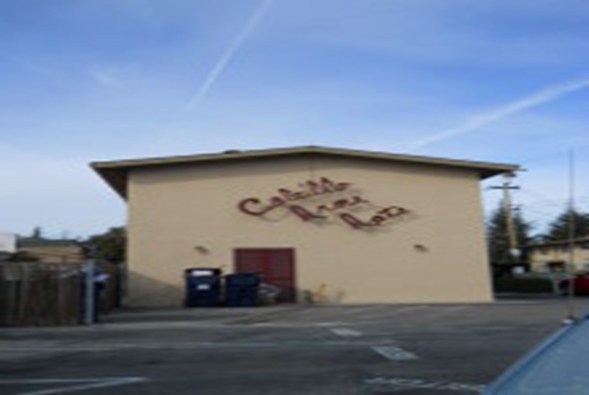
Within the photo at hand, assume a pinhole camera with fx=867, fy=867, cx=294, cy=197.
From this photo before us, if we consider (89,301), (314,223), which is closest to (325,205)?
(314,223)

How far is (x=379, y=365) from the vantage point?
11203mm

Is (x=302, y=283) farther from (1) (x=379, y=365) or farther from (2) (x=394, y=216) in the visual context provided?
(1) (x=379, y=365)

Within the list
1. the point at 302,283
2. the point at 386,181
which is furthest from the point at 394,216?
the point at 302,283

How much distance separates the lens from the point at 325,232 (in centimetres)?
3189

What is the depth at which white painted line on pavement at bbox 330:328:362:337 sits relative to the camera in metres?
16.0

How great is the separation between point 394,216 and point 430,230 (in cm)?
144

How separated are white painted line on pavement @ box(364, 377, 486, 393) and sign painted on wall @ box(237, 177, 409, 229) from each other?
2194 cm

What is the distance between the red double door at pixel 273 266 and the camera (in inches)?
1232

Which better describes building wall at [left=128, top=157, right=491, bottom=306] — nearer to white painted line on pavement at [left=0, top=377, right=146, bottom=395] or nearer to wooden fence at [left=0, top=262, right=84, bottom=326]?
wooden fence at [left=0, top=262, right=84, bottom=326]

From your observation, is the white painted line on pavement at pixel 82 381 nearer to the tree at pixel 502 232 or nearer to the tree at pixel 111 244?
the tree at pixel 111 244

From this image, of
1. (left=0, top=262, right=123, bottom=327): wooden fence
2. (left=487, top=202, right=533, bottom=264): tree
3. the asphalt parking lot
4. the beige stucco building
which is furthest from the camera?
(left=487, top=202, right=533, bottom=264): tree

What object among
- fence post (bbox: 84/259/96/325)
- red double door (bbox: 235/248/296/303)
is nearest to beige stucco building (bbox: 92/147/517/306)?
red double door (bbox: 235/248/296/303)

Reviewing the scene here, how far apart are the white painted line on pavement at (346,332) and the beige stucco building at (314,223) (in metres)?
13.8

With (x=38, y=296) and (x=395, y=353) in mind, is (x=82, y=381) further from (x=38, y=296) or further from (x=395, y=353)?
(x=38, y=296)
